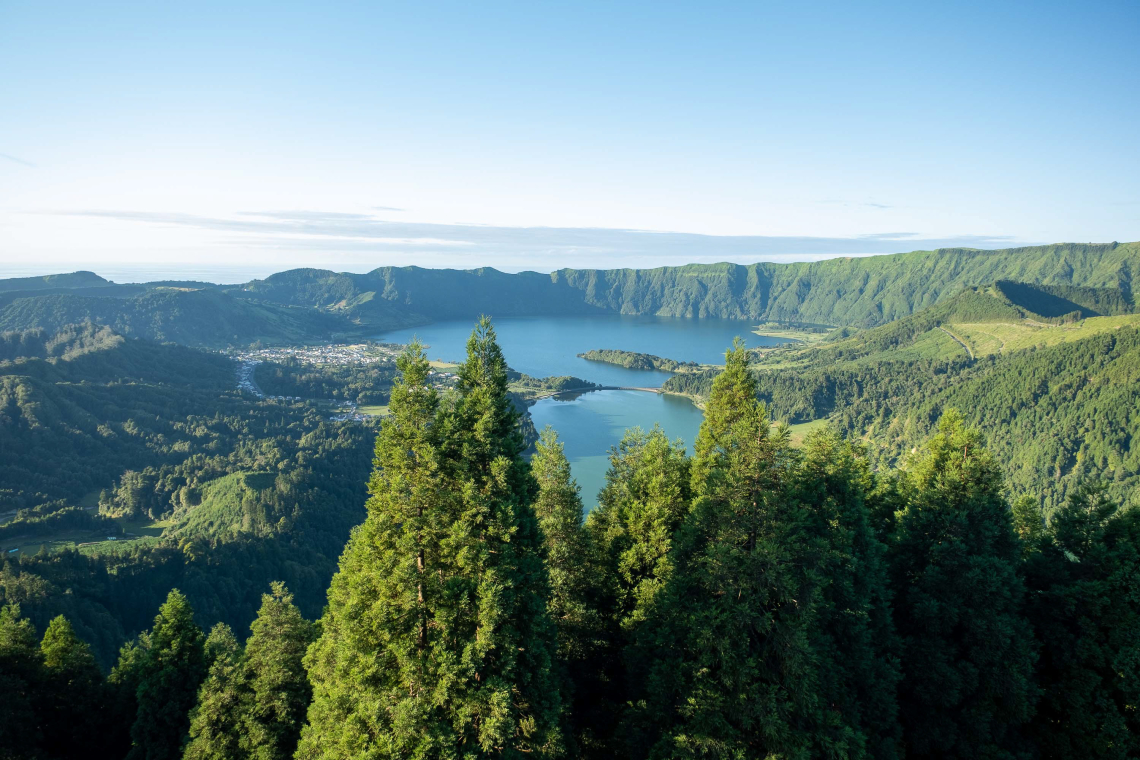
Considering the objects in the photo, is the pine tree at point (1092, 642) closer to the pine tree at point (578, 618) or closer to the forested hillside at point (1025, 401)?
the pine tree at point (578, 618)

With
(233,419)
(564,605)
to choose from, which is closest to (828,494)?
(564,605)

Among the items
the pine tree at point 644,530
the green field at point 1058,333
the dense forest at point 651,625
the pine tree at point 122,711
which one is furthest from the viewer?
the green field at point 1058,333

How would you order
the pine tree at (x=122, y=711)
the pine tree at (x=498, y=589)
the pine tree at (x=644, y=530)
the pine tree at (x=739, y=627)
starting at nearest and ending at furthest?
the pine tree at (x=498, y=589) < the pine tree at (x=739, y=627) < the pine tree at (x=644, y=530) < the pine tree at (x=122, y=711)

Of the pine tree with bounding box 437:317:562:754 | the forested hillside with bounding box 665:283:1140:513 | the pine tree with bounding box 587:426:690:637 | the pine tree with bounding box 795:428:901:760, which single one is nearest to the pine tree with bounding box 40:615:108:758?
the pine tree with bounding box 437:317:562:754

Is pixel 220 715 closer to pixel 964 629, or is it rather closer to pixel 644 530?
pixel 644 530

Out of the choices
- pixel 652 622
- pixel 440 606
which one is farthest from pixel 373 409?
pixel 440 606

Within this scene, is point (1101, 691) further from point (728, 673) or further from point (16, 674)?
point (16, 674)

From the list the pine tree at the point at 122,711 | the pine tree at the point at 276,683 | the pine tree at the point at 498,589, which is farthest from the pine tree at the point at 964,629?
the pine tree at the point at 122,711
